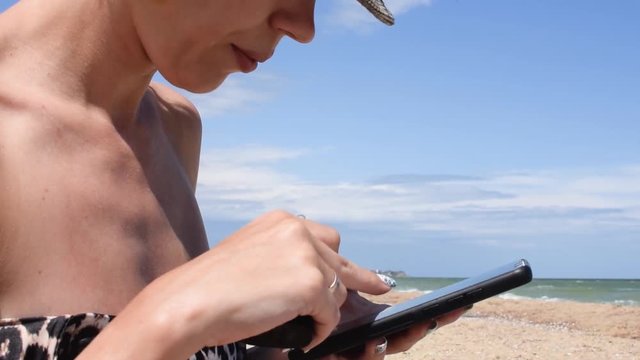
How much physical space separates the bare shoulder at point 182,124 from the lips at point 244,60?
0.35 m

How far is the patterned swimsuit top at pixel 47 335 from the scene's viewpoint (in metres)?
1.06

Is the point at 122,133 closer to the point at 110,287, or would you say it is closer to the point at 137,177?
the point at 137,177

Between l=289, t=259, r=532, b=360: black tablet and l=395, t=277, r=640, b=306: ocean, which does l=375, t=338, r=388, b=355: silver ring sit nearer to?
l=289, t=259, r=532, b=360: black tablet

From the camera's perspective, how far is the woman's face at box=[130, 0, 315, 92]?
50.8 inches

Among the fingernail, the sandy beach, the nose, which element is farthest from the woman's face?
the sandy beach

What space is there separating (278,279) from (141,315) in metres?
0.17

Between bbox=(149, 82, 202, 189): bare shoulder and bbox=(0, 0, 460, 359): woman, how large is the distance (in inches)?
4.1

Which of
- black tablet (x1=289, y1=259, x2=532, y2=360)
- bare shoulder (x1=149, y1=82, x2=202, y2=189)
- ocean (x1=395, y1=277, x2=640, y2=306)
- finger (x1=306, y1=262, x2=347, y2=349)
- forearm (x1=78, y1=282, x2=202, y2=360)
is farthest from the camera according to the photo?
ocean (x1=395, y1=277, x2=640, y2=306)

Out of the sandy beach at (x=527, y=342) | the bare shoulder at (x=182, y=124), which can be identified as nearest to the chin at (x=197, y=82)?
the bare shoulder at (x=182, y=124)

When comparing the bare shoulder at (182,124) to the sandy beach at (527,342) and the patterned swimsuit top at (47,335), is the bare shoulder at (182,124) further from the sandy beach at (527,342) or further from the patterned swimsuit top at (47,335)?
the sandy beach at (527,342)

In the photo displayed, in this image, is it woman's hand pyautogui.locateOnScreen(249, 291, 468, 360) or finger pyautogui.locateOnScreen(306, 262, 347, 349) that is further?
woman's hand pyautogui.locateOnScreen(249, 291, 468, 360)

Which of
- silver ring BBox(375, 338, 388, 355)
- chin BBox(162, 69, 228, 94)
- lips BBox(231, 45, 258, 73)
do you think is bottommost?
silver ring BBox(375, 338, 388, 355)

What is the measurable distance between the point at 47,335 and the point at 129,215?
0.94 feet

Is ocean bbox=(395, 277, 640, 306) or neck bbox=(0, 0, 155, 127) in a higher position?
neck bbox=(0, 0, 155, 127)
